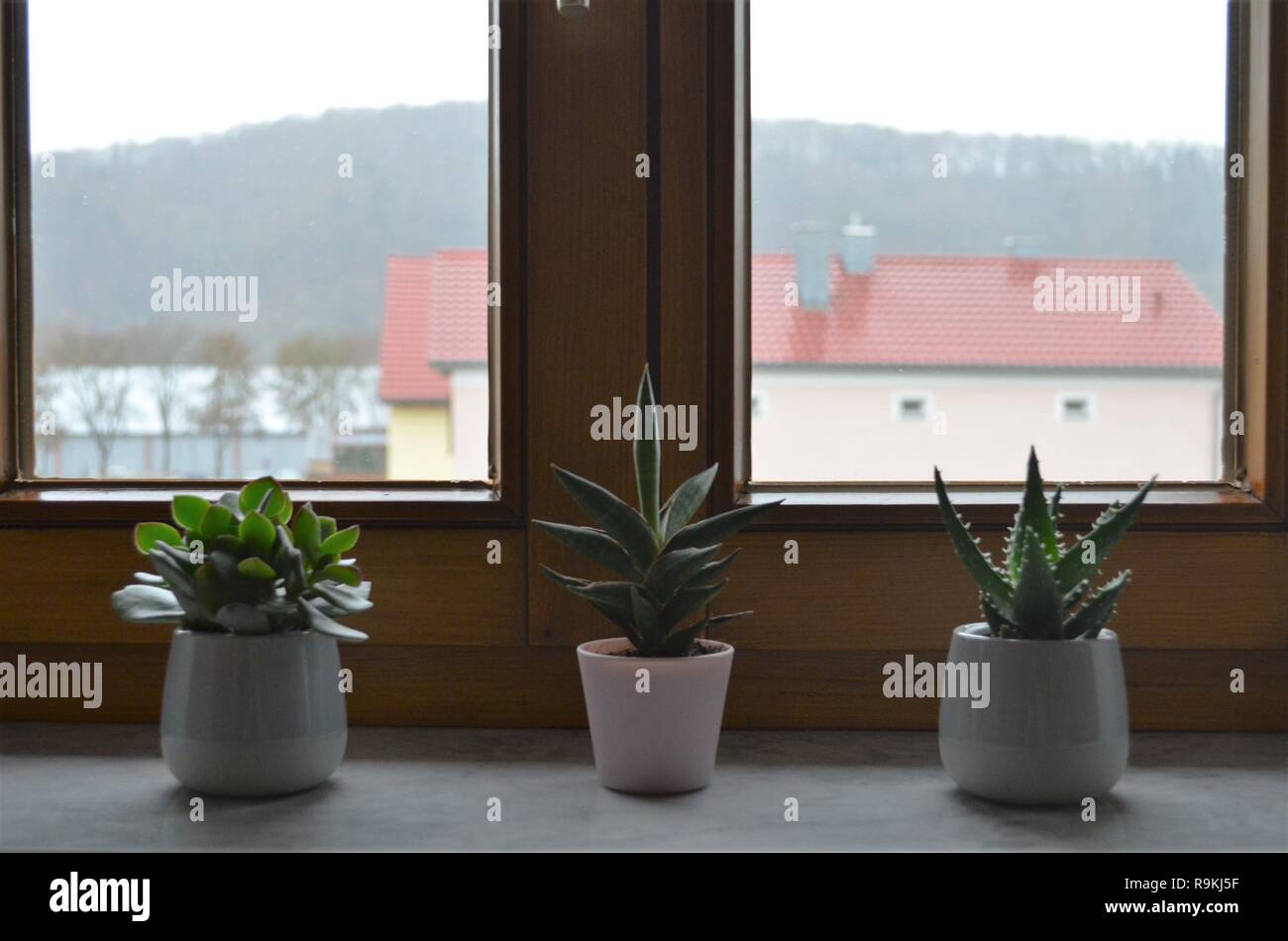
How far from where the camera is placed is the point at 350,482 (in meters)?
1.18

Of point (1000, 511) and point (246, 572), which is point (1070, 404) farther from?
point (246, 572)

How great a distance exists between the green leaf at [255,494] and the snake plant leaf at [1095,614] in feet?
1.94

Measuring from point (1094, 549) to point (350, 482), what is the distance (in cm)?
68

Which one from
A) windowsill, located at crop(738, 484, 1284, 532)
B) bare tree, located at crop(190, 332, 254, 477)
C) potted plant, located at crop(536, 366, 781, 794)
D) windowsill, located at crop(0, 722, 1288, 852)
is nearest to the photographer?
windowsill, located at crop(0, 722, 1288, 852)

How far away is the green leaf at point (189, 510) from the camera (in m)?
0.90

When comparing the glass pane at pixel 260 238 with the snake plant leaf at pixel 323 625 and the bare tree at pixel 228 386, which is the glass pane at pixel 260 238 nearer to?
the bare tree at pixel 228 386

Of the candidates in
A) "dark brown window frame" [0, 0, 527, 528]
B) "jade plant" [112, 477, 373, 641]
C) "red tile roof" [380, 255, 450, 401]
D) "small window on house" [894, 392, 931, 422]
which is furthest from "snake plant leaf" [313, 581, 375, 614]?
"small window on house" [894, 392, 931, 422]

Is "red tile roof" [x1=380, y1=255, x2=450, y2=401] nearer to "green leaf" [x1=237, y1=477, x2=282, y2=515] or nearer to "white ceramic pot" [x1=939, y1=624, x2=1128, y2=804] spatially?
"green leaf" [x1=237, y1=477, x2=282, y2=515]

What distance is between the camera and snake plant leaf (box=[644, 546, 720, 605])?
2.88 feet

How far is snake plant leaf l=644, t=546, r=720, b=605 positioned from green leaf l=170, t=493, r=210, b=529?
0.33 meters

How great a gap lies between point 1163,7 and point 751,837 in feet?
2.85

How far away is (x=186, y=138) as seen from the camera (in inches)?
47.0

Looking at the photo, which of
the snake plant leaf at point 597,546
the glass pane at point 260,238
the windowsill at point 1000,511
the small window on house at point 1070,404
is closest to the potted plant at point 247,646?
the snake plant leaf at point 597,546

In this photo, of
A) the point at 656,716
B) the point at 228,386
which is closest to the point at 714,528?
the point at 656,716
